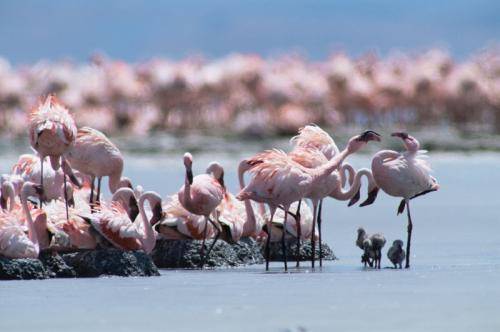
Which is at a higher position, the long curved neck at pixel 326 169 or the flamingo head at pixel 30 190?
the long curved neck at pixel 326 169

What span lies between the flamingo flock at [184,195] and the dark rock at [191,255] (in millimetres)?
65

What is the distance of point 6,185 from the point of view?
41.1 feet

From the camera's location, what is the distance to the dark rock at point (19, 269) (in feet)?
36.9

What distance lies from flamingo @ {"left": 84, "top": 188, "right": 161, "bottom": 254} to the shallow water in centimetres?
35

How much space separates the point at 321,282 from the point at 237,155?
18.9 metres

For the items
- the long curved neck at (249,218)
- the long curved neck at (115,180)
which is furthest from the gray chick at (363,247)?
the long curved neck at (115,180)

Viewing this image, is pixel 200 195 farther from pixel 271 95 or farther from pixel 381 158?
pixel 271 95

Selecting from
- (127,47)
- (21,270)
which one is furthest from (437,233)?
(127,47)

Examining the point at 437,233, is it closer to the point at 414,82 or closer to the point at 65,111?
the point at 65,111

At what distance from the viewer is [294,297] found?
33.6ft

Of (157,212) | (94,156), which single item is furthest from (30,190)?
(94,156)

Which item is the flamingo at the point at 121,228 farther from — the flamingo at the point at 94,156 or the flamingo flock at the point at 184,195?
the flamingo at the point at 94,156

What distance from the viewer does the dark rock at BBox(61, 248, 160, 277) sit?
38.2 feet

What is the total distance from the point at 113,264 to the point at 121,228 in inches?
10.8
